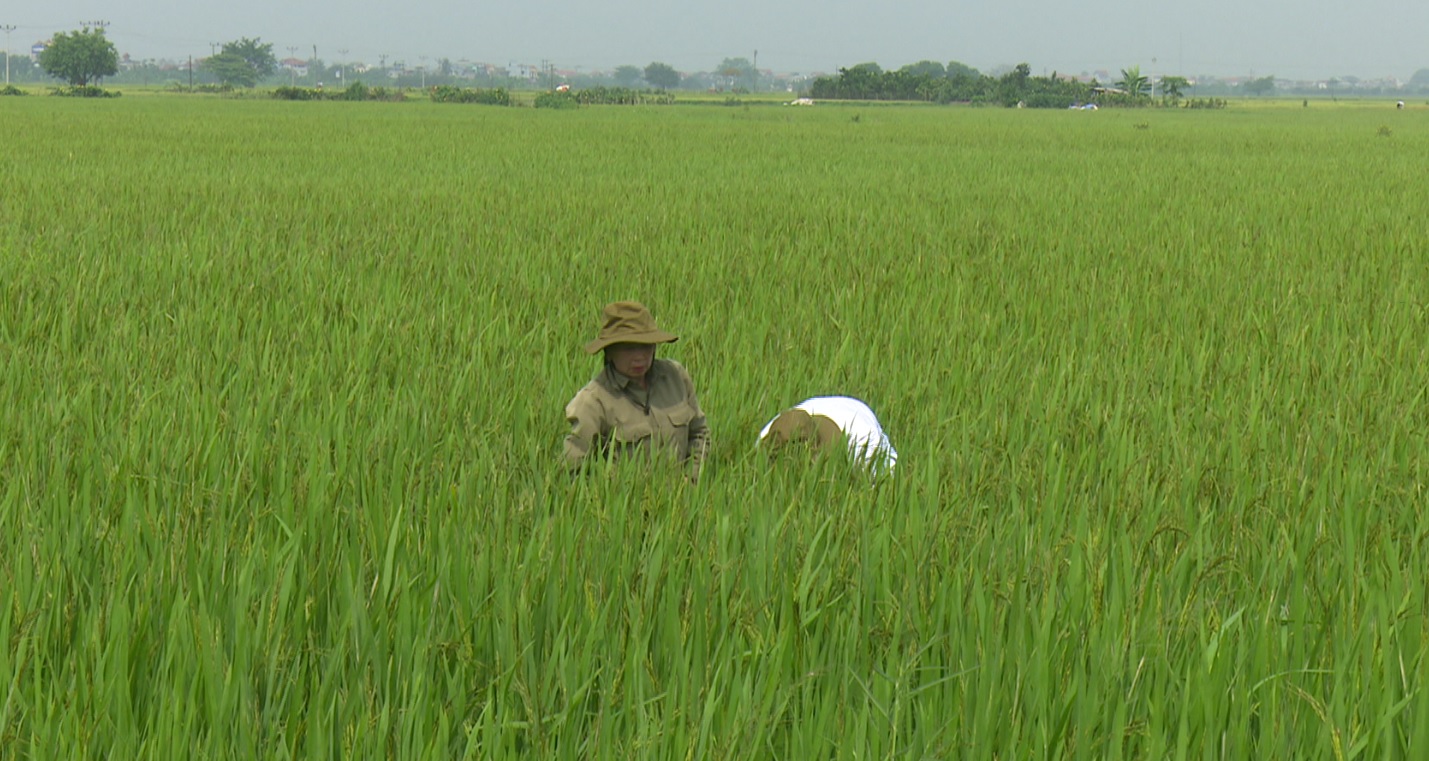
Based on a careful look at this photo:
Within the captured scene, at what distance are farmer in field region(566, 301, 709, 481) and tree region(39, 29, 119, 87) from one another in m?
104

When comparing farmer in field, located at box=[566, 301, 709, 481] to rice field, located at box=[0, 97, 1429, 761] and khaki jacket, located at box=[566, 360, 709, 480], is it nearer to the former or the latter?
khaki jacket, located at box=[566, 360, 709, 480]

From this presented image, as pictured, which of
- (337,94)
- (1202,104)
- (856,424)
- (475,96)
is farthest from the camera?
(1202,104)

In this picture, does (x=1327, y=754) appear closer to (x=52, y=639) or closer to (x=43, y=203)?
(x=52, y=639)

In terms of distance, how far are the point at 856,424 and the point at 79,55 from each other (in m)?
105

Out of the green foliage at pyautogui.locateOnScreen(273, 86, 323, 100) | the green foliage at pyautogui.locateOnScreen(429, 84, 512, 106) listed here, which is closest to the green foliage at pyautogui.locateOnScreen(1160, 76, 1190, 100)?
the green foliage at pyautogui.locateOnScreen(429, 84, 512, 106)

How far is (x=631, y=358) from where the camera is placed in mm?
2523

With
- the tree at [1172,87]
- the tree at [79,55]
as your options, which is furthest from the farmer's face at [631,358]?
the tree at [79,55]

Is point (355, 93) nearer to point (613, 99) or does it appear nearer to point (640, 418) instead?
point (613, 99)

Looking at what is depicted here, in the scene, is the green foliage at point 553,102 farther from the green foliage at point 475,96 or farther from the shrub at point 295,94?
the shrub at point 295,94

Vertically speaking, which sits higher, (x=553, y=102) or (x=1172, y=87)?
(x=1172, y=87)

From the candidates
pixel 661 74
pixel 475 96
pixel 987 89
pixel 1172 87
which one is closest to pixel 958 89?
pixel 987 89

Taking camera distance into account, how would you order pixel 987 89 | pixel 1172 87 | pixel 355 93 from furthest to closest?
1. pixel 987 89
2. pixel 1172 87
3. pixel 355 93

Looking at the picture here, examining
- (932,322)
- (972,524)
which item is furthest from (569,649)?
(932,322)

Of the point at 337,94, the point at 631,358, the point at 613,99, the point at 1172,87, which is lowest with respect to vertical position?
the point at 631,358
